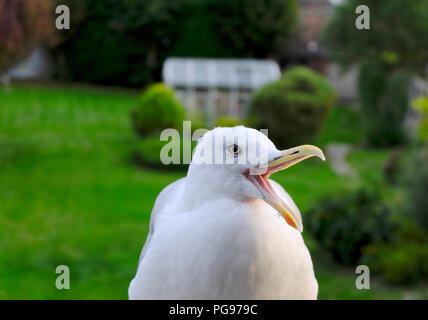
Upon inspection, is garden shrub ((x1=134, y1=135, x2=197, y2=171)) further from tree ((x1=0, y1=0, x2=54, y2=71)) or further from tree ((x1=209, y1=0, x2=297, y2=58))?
tree ((x1=209, y1=0, x2=297, y2=58))

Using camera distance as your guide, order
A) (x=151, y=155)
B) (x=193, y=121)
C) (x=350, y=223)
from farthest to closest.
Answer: (x=193, y=121) → (x=151, y=155) → (x=350, y=223)

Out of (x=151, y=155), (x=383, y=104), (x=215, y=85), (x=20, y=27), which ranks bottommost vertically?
(x=151, y=155)

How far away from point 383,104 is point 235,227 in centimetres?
1075

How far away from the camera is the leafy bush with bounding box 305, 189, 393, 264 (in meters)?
5.21

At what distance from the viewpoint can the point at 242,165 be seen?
1256mm

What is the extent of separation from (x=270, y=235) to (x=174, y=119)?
7.98m

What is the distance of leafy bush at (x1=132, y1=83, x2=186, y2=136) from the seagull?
7801 millimetres

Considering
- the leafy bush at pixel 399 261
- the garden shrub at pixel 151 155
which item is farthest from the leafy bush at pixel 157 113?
the leafy bush at pixel 399 261

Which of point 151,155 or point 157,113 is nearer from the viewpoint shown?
point 151,155

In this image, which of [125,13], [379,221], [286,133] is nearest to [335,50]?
[286,133]

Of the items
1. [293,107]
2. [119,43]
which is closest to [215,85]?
[293,107]
